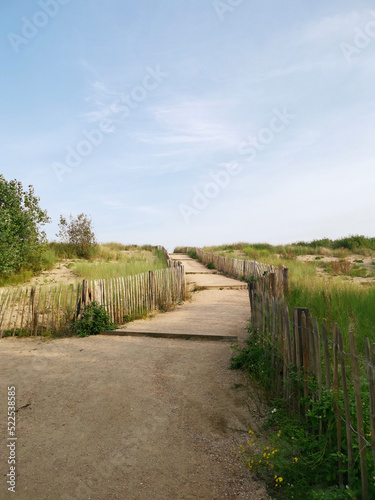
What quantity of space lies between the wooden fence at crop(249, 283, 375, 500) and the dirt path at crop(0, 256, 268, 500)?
2.12ft

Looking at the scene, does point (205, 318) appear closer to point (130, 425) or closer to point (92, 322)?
point (92, 322)

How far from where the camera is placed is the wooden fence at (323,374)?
261 centimetres

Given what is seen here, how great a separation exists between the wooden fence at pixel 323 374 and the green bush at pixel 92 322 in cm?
412

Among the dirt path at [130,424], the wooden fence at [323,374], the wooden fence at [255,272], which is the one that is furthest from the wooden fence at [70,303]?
the wooden fence at [323,374]

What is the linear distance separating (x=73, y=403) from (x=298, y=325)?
3160mm

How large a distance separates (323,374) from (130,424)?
230cm

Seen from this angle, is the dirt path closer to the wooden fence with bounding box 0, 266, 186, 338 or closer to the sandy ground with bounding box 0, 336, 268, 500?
the sandy ground with bounding box 0, 336, 268, 500

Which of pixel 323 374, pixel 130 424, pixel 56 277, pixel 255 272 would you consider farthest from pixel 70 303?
pixel 255 272

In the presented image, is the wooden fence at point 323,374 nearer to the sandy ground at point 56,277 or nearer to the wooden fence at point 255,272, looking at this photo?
the wooden fence at point 255,272

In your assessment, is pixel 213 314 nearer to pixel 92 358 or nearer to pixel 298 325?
pixel 92 358

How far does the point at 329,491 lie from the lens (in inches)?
101

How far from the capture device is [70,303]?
→ 8.97 metres

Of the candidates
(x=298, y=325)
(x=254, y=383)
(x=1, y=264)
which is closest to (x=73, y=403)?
(x=254, y=383)

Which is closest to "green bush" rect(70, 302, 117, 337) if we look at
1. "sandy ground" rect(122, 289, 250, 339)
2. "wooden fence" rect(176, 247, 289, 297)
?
"sandy ground" rect(122, 289, 250, 339)
